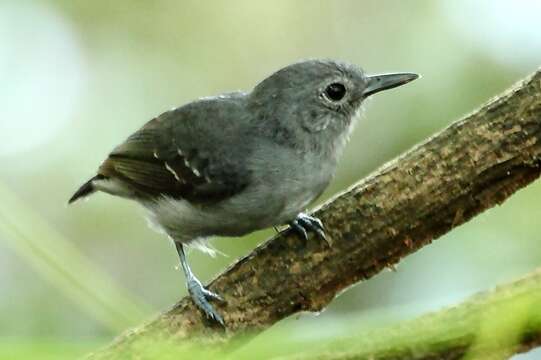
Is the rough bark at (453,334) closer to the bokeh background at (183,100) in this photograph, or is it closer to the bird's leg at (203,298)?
the bokeh background at (183,100)

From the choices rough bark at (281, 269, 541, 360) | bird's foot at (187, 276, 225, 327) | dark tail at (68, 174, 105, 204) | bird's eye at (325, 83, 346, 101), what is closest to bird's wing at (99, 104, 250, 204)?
dark tail at (68, 174, 105, 204)

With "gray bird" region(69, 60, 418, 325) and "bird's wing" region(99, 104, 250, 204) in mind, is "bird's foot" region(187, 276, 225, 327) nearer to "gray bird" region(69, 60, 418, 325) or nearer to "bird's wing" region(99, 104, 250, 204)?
"gray bird" region(69, 60, 418, 325)

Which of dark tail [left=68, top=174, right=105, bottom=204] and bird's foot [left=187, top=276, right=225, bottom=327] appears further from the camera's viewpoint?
dark tail [left=68, top=174, right=105, bottom=204]

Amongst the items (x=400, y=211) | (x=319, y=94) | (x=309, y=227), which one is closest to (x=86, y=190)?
(x=319, y=94)

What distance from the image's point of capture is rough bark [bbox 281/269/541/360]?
57 centimetres

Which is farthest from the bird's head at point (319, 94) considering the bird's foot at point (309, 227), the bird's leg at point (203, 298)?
the bird's leg at point (203, 298)

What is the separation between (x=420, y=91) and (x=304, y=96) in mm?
706

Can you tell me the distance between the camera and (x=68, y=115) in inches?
Result: 202

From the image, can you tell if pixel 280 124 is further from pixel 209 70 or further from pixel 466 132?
pixel 209 70

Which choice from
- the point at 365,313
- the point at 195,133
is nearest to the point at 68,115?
the point at 195,133

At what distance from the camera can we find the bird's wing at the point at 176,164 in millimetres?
3238

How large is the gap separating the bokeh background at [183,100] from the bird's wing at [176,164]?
276mm

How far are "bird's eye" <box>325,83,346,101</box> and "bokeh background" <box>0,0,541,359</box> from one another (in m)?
0.16

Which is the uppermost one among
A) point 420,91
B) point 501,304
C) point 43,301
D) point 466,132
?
point 420,91
